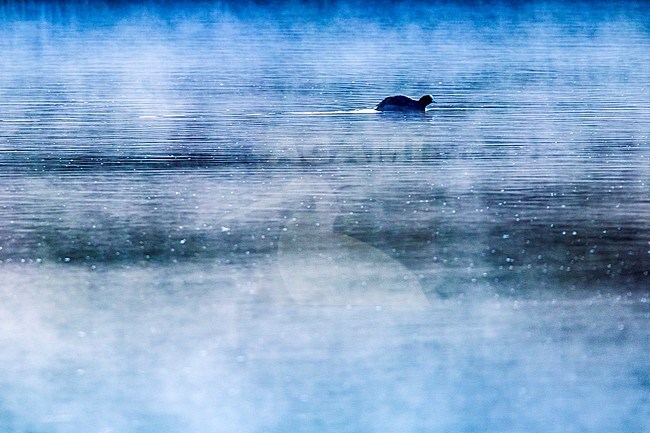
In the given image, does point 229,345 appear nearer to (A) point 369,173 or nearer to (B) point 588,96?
(A) point 369,173

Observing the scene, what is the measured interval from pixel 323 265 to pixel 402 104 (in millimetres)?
9198

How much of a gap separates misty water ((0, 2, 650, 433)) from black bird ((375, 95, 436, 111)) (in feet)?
0.99

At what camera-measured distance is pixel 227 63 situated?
2997 centimetres

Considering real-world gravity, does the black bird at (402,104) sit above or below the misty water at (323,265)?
below

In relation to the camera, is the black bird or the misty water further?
the black bird

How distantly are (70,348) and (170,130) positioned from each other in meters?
9.00

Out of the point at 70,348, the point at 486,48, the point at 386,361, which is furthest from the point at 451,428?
the point at 486,48

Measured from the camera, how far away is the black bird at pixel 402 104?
59.7 ft

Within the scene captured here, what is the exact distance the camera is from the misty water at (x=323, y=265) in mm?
6766

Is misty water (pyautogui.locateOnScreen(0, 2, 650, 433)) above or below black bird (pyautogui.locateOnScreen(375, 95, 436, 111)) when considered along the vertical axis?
above

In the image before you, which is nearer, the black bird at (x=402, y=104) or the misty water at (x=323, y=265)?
the misty water at (x=323, y=265)

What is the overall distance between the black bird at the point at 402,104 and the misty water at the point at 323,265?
30 centimetres

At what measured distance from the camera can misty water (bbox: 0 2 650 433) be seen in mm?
6766

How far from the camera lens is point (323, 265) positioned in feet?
30.3
